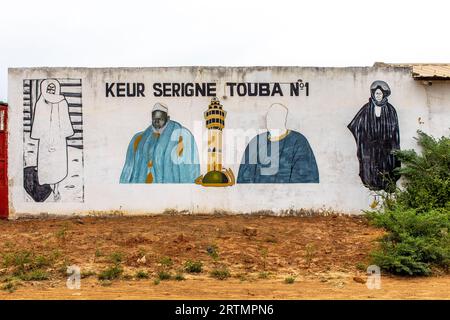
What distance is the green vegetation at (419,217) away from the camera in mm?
8820

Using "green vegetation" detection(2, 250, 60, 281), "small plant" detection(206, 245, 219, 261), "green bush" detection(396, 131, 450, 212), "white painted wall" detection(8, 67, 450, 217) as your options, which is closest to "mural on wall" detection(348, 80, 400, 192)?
"white painted wall" detection(8, 67, 450, 217)

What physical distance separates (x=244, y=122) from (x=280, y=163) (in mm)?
1123

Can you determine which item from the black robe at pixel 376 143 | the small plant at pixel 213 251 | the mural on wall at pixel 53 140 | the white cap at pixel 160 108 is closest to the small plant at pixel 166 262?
the small plant at pixel 213 251

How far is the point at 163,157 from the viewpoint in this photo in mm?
12648

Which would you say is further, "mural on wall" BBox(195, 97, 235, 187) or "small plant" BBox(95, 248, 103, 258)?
"mural on wall" BBox(195, 97, 235, 187)

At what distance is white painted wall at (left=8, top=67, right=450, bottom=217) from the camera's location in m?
12.6

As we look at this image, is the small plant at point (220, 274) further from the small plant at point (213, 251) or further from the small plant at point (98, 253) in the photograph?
the small plant at point (98, 253)

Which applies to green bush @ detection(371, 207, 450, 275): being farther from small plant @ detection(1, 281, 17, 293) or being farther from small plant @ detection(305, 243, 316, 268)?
small plant @ detection(1, 281, 17, 293)

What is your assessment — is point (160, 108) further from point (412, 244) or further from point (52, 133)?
point (412, 244)

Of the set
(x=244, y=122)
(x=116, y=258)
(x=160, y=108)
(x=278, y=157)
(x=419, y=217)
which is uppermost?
(x=160, y=108)

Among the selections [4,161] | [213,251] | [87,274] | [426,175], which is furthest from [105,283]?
[426,175]

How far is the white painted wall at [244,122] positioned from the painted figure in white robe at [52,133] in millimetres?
331

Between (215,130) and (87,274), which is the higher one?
(215,130)

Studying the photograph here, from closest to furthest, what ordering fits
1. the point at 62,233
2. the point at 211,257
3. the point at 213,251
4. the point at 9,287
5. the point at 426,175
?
the point at 9,287, the point at 211,257, the point at 213,251, the point at 62,233, the point at 426,175
